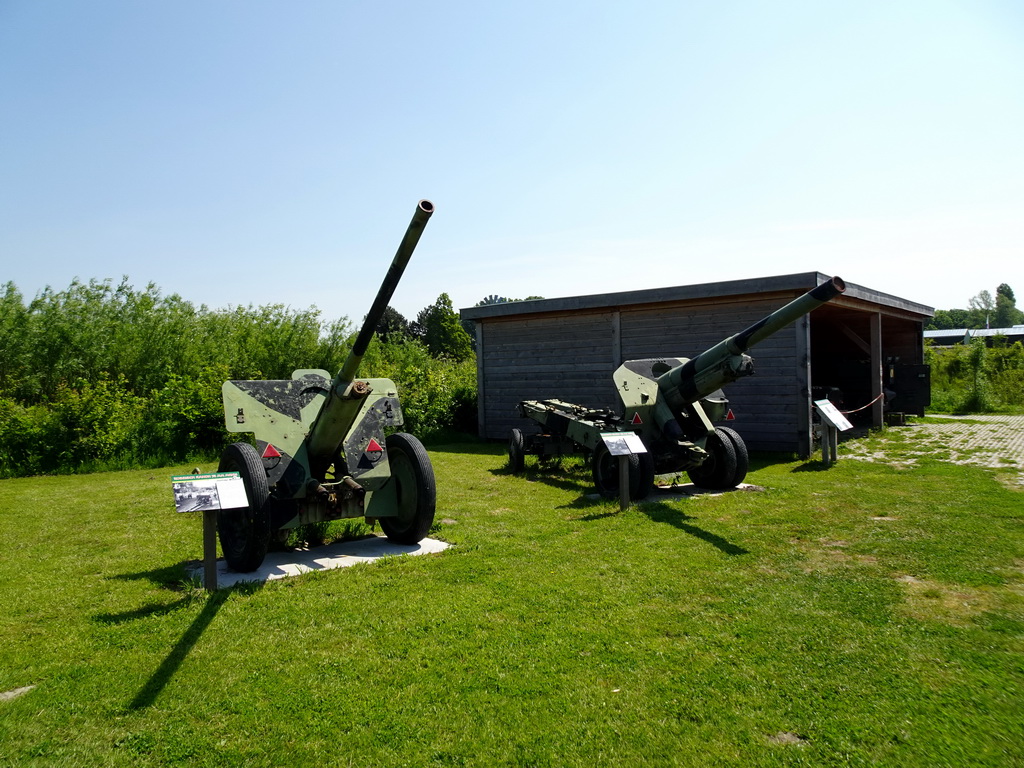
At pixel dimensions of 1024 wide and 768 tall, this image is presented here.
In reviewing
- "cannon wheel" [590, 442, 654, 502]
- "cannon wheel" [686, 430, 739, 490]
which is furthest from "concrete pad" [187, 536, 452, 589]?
"cannon wheel" [686, 430, 739, 490]

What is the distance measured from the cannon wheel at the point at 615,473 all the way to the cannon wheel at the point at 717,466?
3.51ft

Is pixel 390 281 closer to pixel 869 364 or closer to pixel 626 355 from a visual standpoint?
pixel 626 355

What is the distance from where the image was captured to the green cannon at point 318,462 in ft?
20.0

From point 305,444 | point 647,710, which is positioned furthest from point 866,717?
→ point 305,444

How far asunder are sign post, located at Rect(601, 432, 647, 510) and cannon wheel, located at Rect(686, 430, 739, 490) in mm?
1638

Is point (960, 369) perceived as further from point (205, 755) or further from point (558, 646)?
point (205, 755)

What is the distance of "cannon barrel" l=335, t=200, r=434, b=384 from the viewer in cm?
509

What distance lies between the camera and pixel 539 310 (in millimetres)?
15773

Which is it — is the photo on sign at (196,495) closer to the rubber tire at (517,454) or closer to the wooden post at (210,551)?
the wooden post at (210,551)

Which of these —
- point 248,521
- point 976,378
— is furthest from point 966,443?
point 248,521

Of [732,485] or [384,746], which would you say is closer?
[384,746]

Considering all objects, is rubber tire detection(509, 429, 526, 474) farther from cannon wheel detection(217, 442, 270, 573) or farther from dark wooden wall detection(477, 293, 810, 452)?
cannon wheel detection(217, 442, 270, 573)

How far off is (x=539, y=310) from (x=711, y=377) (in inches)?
277

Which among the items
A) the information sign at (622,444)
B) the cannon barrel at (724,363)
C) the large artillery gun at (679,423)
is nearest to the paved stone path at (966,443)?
the large artillery gun at (679,423)
